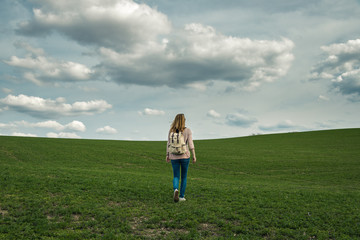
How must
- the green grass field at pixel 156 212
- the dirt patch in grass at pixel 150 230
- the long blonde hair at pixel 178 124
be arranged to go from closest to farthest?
the dirt patch in grass at pixel 150 230
the green grass field at pixel 156 212
the long blonde hair at pixel 178 124

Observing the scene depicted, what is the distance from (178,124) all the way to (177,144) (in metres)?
0.80

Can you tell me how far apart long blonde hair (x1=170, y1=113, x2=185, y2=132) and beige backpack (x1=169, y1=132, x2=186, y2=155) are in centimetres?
21

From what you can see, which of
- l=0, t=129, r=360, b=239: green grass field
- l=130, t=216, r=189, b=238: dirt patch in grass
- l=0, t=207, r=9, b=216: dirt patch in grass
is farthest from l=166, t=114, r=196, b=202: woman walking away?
l=0, t=207, r=9, b=216: dirt patch in grass

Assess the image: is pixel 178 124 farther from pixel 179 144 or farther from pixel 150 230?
pixel 150 230

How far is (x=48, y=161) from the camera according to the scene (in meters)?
30.8

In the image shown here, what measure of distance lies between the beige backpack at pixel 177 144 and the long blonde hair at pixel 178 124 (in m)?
0.21

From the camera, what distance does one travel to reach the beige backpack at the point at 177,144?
1045 cm

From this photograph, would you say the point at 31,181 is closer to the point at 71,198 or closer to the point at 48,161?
the point at 71,198

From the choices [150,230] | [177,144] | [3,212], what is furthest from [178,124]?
[3,212]

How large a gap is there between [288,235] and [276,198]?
490 centimetres

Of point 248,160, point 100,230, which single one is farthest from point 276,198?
point 248,160

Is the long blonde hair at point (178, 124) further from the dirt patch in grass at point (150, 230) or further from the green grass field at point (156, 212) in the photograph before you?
the dirt patch in grass at point (150, 230)

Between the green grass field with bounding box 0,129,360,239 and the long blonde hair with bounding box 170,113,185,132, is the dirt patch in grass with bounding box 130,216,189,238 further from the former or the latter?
the long blonde hair with bounding box 170,113,185,132

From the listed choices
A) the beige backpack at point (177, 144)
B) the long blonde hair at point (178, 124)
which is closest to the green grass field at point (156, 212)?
the beige backpack at point (177, 144)
